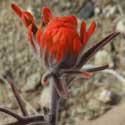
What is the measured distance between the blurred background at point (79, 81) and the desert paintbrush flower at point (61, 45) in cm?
87

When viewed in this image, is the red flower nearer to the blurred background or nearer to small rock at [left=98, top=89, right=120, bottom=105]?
the blurred background

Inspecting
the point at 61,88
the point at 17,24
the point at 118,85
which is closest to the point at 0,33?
the point at 17,24

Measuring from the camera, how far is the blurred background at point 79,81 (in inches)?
101

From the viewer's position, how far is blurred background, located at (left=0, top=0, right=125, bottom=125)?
257 centimetres

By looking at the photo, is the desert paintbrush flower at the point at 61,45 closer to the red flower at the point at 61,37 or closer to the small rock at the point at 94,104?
the red flower at the point at 61,37

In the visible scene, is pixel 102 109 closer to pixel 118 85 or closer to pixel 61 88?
pixel 118 85

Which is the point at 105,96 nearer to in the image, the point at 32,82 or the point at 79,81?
the point at 79,81

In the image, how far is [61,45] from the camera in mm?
1350

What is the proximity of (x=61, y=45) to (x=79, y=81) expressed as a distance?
137cm

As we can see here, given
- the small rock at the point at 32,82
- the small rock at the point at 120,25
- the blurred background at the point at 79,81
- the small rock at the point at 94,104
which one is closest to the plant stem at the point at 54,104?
the blurred background at the point at 79,81

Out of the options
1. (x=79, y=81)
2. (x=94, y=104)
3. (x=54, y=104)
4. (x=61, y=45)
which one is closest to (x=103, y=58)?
(x=79, y=81)

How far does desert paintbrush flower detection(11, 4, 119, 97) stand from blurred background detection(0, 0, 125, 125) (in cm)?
87

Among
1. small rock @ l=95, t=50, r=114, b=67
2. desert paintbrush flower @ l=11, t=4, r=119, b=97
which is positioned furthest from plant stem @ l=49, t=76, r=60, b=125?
small rock @ l=95, t=50, r=114, b=67

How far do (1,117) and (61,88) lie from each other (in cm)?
120
